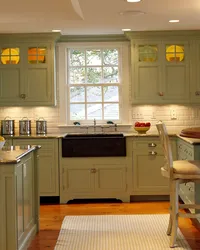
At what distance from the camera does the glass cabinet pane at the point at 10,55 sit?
251 inches

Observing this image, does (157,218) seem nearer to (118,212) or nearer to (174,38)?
(118,212)

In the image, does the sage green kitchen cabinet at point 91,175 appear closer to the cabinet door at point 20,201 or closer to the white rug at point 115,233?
the white rug at point 115,233

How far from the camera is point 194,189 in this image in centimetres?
474

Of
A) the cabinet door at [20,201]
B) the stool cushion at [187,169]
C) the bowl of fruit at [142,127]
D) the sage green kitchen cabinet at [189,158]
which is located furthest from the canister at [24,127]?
the stool cushion at [187,169]

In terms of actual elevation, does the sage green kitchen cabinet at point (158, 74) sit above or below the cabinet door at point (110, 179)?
above

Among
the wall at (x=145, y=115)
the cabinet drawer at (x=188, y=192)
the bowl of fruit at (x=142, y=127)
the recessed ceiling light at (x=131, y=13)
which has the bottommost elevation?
the cabinet drawer at (x=188, y=192)

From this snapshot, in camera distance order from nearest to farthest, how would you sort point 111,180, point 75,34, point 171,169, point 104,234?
1. point 171,169
2. point 104,234
3. point 111,180
4. point 75,34

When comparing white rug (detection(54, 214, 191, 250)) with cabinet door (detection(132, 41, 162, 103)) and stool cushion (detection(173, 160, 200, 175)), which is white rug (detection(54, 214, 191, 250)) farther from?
cabinet door (detection(132, 41, 162, 103))

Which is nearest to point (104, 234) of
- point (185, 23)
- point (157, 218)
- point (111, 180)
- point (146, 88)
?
point (157, 218)

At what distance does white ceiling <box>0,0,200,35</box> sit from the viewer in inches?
183

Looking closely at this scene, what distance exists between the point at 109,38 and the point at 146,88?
984 mm

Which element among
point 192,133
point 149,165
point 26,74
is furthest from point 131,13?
point 192,133

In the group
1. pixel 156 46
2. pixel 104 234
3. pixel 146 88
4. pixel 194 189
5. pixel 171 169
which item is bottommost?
pixel 104 234

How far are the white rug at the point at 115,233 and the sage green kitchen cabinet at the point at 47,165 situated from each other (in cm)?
86
